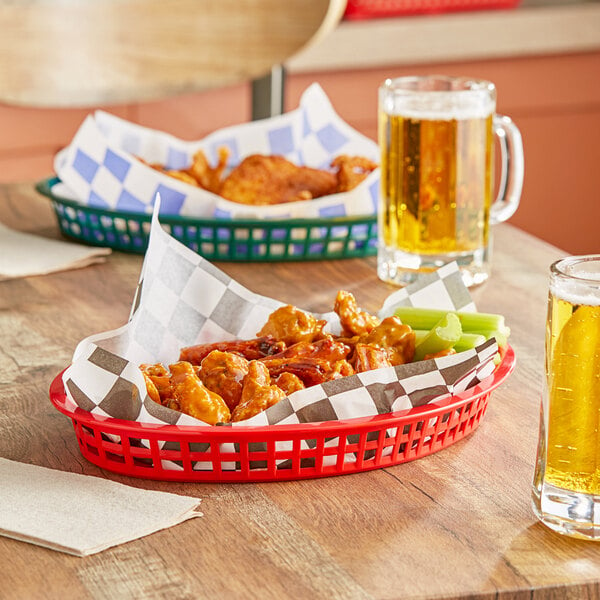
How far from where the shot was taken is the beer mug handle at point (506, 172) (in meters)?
1.61

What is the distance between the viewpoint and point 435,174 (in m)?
1.52

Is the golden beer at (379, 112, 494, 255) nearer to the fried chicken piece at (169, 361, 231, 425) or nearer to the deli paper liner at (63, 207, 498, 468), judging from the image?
the deli paper liner at (63, 207, 498, 468)

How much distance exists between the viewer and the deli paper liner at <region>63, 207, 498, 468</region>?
92cm

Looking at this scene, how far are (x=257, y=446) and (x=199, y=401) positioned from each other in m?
0.06

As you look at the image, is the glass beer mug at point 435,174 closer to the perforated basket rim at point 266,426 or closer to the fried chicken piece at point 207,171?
the fried chicken piece at point 207,171

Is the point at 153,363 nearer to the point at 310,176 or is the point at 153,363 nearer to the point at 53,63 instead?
the point at 310,176

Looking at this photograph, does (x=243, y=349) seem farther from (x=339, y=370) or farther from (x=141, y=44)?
(x=141, y=44)

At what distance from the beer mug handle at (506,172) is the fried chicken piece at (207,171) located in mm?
419

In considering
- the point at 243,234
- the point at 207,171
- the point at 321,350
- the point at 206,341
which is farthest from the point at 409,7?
the point at 321,350

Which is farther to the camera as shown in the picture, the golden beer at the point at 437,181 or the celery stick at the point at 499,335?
the golden beer at the point at 437,181

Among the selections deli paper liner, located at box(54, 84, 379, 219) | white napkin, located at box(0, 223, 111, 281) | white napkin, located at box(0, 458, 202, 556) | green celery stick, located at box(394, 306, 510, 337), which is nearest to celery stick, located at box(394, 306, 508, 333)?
green celery stick, located at box(394, 306, 510, 337)

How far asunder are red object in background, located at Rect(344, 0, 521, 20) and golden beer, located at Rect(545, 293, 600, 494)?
271 centimetres

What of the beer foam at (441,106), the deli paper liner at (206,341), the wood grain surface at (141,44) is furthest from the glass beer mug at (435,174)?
the wood grain surface at (141,44)

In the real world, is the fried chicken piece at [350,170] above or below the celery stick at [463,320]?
below
